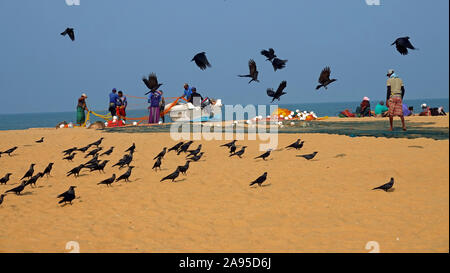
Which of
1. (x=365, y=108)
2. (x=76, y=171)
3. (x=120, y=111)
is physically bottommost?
(x=76, y=171)

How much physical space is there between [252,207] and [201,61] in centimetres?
1037

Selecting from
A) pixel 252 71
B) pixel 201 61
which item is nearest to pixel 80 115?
pixel 201 61

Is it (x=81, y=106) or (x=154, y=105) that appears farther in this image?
(x=154, y=105)

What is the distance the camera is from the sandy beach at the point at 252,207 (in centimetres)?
626

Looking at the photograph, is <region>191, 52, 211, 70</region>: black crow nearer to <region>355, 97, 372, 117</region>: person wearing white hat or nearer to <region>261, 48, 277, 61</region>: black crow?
<region>261, 48, 277, 61</region>: black crow

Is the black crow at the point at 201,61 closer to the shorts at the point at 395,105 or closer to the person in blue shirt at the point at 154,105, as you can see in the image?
the shorts at the point at 395,105

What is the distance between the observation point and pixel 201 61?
57.0ft

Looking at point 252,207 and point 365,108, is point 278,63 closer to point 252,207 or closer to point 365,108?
point 252,207

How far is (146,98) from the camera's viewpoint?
86.2ft

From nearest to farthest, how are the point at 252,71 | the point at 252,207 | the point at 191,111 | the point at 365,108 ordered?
the point at 252,207 < the point at 252,71 < the point at 365,108 < the point at 191,111

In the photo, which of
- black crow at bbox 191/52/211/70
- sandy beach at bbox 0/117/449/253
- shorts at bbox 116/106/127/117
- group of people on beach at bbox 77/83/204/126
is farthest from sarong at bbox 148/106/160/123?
sandy beach at bbox 0/117/449/253

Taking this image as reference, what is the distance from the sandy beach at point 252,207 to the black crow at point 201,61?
18.5 feet

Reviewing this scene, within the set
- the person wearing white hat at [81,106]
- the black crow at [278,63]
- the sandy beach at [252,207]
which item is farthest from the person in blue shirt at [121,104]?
the sandy beach at [252,207]
